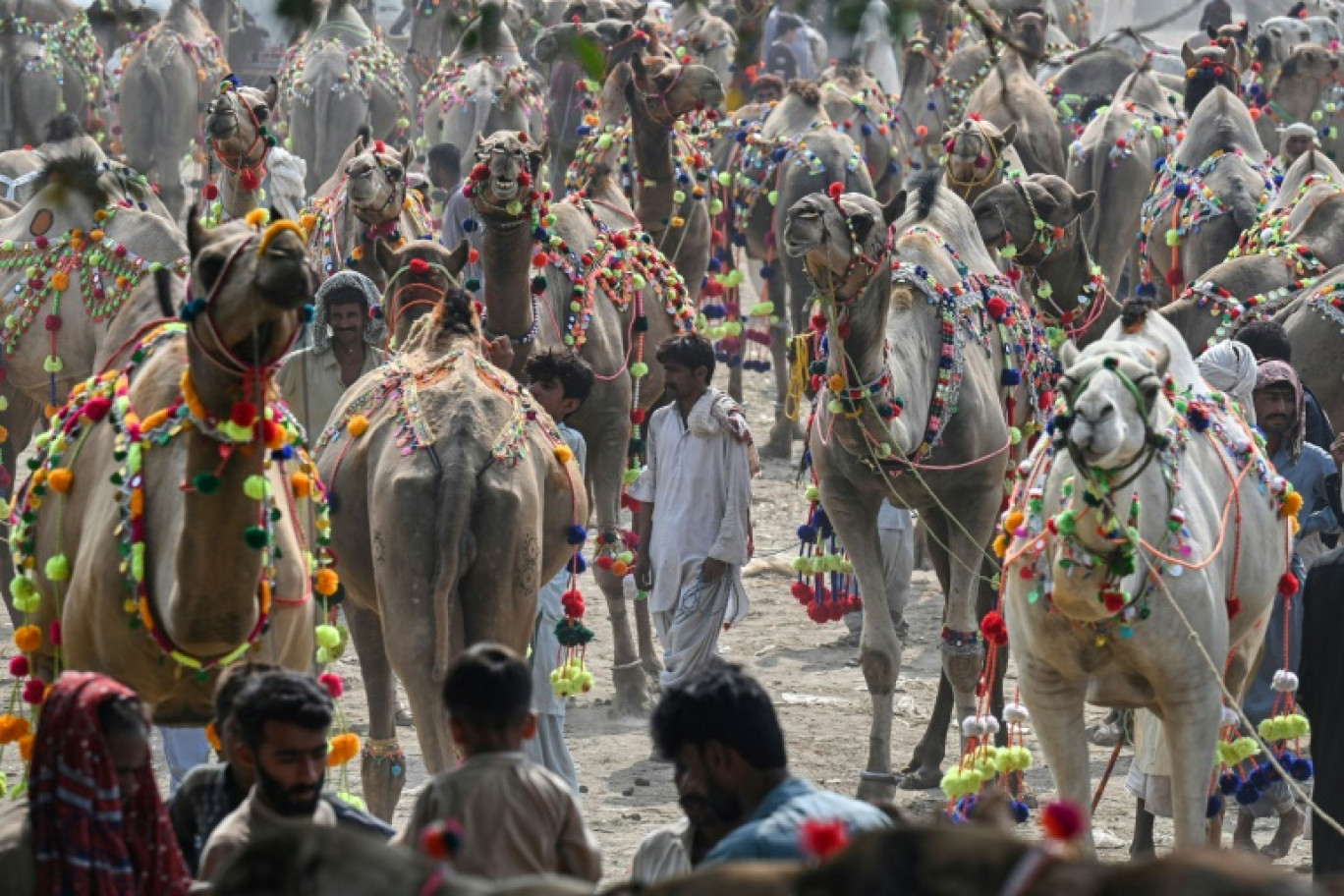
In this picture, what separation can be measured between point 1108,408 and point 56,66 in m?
14.3

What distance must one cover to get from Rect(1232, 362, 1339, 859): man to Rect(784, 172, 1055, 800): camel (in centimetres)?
106

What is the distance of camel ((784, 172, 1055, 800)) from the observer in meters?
8.79

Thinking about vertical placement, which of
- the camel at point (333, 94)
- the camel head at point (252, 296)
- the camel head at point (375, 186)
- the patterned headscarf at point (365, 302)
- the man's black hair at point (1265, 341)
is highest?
the camel at point (333, 94)

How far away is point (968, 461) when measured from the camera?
367 inches

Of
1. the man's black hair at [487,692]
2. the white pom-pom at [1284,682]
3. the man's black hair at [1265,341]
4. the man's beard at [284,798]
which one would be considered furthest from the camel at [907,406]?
the man's beard at [284,798]

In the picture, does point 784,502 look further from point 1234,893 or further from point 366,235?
point 1234,893

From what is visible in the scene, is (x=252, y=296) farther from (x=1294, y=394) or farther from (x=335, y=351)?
(x=1294, y=394)

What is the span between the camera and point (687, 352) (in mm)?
9797

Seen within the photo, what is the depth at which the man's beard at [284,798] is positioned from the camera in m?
4.92

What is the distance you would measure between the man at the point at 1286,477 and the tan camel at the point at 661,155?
4.48m

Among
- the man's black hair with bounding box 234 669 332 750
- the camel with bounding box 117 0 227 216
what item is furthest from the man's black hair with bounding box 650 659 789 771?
the camel with bounding box 117 0 227 216

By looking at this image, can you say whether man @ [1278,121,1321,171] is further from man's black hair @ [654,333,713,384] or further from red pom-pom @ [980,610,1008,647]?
red pom-pom @ [980,610,1008,647]

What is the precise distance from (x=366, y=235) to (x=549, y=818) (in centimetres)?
629

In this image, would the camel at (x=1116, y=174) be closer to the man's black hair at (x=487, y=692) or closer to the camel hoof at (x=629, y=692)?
the camel hoof at (x=629, y=692)
